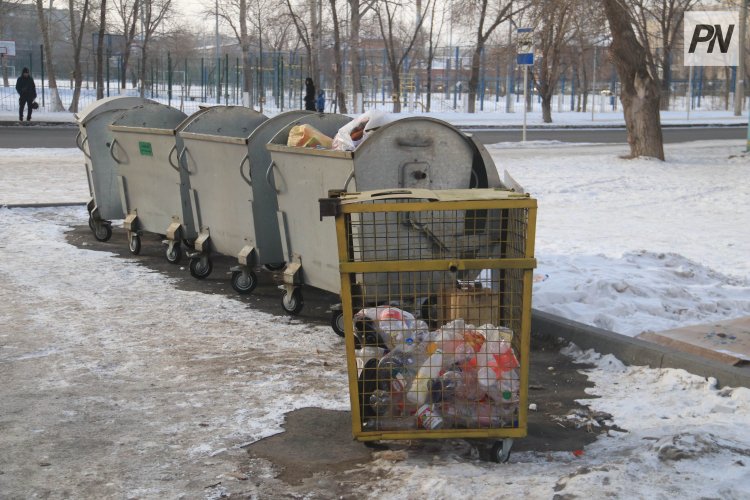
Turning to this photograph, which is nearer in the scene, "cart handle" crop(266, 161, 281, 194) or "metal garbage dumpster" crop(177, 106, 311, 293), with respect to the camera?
"cart handle" crop(266, 161, 281, 194)

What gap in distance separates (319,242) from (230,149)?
5.19 feet

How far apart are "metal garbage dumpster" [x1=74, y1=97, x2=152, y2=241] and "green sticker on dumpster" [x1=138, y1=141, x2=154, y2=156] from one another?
3.71 ft

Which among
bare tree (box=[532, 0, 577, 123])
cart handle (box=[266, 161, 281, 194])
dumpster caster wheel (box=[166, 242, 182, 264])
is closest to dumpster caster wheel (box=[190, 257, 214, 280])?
dumpster caster wheel (box=[166, 242, 182, 264])

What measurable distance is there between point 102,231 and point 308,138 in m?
4.59

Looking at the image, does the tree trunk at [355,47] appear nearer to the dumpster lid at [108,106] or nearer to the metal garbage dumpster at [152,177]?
the dumpster lid at [108,106]

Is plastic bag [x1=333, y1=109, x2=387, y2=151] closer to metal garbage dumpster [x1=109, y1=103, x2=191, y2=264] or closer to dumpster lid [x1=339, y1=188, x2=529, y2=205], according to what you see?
dumpster lid [x1=339, y1=188, x2=529, y2=205]

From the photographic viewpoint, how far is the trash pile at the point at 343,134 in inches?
269

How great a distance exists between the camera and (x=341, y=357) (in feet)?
21.2

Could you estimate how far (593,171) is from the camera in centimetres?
1744

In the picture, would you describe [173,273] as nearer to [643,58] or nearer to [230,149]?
[230,149]

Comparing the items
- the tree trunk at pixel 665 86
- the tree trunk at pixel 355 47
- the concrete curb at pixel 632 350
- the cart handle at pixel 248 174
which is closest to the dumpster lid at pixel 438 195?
the concrete curb at pixel 632 350

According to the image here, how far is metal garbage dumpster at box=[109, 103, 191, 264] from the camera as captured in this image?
9422 mm

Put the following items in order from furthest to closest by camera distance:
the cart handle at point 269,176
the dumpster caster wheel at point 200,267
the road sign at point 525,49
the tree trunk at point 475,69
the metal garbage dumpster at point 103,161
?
the tree trunk at point 475,69
the road sign at point 525,49
the metal garbage dumpster at point 103,161
the dumpster caster wheel at point 200,267
the cart handle at point 269,176

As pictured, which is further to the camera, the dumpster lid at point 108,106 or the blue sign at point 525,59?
the blue sign at point 525,59
